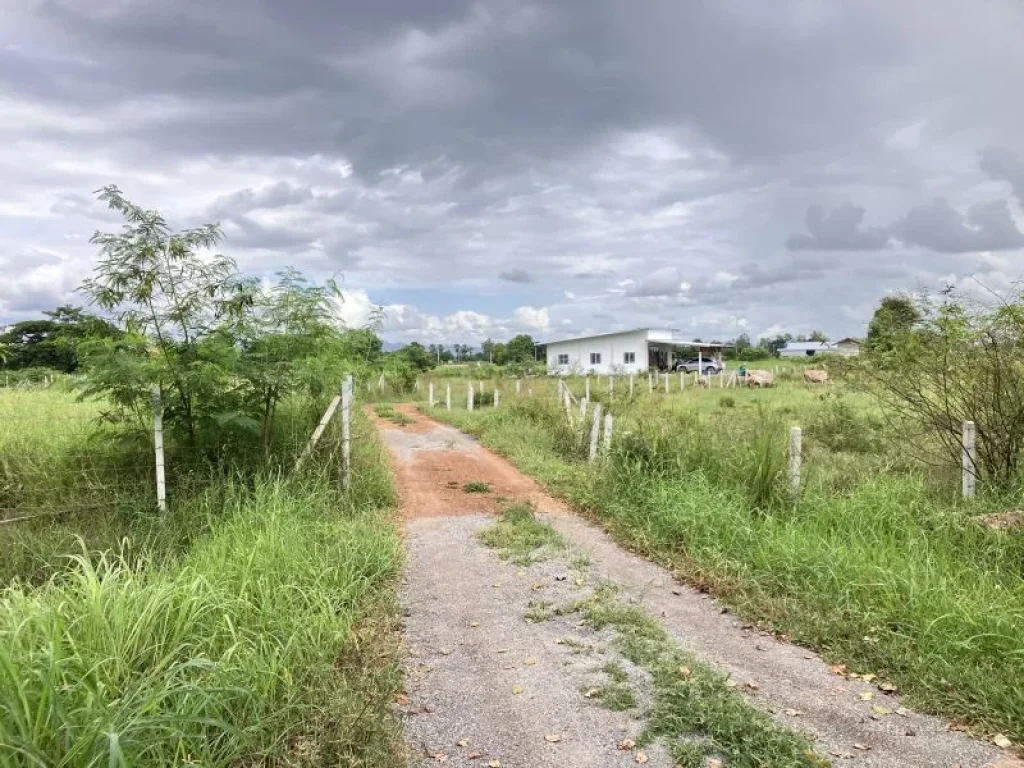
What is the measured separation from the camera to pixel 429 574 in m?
6.17

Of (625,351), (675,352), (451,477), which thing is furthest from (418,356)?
(451,477)

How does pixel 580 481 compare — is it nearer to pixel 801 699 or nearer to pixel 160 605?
pixel 801 699

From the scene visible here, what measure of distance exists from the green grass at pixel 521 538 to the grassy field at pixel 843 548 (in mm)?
784

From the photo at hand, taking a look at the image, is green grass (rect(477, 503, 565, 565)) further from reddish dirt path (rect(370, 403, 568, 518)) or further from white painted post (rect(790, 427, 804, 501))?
white painted post (rect(790, 427, 804, 501))

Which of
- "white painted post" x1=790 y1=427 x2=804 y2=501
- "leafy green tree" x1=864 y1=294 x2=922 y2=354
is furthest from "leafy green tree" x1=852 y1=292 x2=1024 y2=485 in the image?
"white painted post" x1=790 y1=427 x2=804 y2=501

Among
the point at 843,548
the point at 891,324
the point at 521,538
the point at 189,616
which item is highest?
the point at 891,324

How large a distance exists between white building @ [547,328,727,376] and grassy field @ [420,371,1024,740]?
39097mm

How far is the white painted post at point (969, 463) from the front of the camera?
7.11 metres

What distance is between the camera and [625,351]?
2056 inches

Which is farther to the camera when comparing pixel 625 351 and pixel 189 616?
pixel 625 351

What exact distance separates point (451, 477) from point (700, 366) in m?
40.7

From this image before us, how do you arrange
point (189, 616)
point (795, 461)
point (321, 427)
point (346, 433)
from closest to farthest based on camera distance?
1. point (189, 616)
2. point (795, 461)
3. point (321, 427)
4. point (346, 433)

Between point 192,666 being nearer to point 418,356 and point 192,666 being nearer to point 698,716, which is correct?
point 698,716

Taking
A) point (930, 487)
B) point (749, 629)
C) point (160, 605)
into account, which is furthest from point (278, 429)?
point (930, 487)
